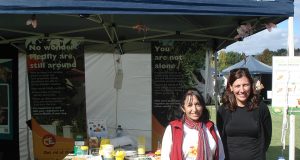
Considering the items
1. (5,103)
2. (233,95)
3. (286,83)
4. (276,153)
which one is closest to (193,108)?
(233,95)

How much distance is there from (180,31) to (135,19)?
0.87 m

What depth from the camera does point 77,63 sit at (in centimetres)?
646

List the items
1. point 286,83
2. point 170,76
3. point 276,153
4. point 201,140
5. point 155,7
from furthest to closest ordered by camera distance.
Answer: point 276,153, point 170,76, point 286,83, point 155,7, point 201,140

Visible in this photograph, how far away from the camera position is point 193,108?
10.0 feet

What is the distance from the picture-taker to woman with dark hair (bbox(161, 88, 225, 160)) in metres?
3.01

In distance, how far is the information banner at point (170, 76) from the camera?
21.5 ft

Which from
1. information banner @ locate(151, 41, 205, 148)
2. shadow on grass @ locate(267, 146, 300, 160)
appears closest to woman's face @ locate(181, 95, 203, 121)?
information banner @ locate(151, 41, 205, 148)

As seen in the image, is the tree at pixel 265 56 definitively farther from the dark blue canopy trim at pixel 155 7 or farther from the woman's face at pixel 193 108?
the woman's face at pixel 193 108

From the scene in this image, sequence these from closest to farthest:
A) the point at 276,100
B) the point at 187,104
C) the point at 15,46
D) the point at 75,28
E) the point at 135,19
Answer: the point at 187,104
the point at 276,100
the point at 135,19
the point at 75,28
the point at 15,46

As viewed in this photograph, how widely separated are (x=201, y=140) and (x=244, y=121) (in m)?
0.34

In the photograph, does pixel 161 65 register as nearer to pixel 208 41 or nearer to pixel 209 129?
pixel 208 41

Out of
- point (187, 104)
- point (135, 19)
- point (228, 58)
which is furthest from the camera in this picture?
point (228, 58)

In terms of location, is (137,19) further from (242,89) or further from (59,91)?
(242,89)

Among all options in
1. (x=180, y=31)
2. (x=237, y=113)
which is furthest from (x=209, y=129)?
(x=180, y=31)
